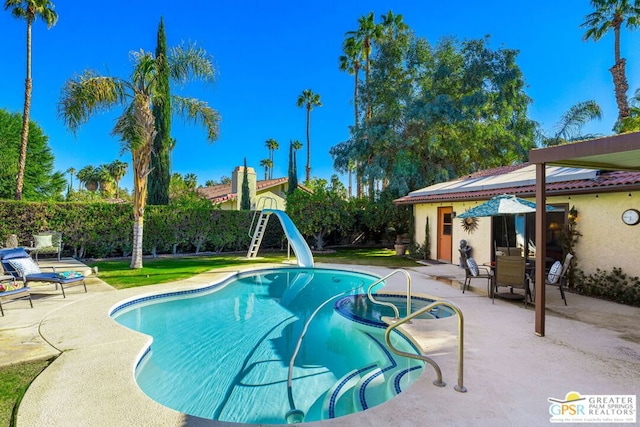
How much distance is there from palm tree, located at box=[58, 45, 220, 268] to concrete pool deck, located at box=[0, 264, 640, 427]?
609 centimetres

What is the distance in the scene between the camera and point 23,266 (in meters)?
8.64

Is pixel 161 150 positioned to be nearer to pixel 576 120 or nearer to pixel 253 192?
pixel 253 192

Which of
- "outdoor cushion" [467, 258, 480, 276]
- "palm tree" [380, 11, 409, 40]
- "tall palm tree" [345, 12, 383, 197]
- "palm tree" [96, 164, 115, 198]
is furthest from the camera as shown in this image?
"palm tree" [96, 164, 115, 198]

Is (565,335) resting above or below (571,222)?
below

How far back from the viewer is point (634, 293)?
819 centimetres

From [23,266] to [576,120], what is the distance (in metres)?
28.4

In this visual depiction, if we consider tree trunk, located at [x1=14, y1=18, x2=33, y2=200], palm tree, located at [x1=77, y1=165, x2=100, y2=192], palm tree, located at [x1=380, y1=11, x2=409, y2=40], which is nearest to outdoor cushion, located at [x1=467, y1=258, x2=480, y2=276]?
palm tree, located at [x1=380, y1=11, x2=409, y2=40]

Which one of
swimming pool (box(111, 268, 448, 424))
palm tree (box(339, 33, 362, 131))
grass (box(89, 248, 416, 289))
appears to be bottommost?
swimming pool (box(111, 268, 448, 424))

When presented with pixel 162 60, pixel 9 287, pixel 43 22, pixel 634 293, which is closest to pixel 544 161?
pixel 634 293

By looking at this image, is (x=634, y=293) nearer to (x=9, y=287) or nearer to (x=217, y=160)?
(x=9, y=287)

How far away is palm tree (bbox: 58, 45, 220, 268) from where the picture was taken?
11969 mm

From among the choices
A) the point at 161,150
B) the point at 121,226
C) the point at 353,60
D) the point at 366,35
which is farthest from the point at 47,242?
the point at 366,35

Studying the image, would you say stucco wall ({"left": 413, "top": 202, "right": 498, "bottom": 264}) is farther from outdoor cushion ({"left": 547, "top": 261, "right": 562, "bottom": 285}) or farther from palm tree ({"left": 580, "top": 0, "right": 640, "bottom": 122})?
palm tree ({"left": 580, "top": 0, "right": 640, "bottom": 122})

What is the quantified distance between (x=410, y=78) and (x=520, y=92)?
25.0 feet
